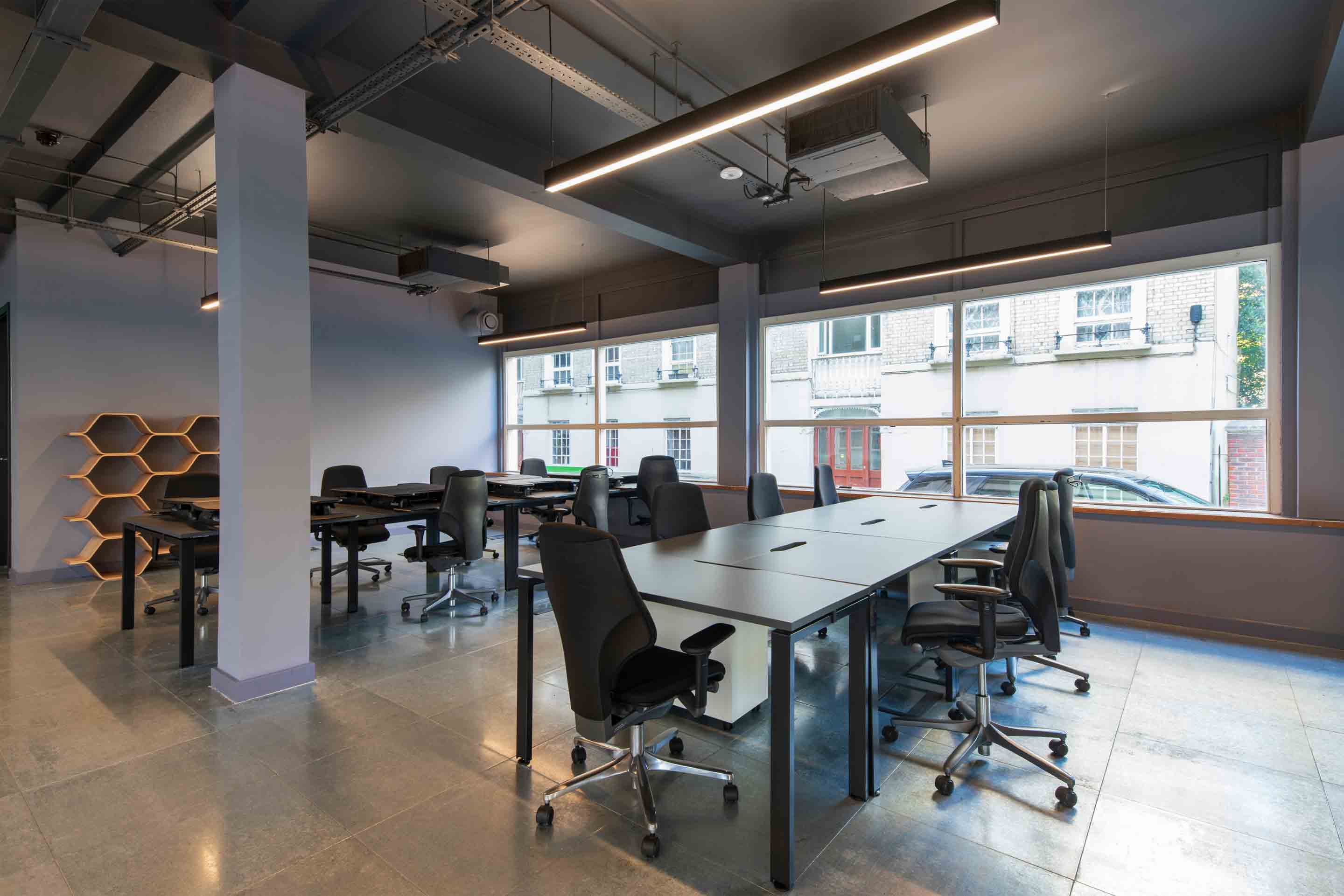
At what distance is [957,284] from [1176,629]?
3.06 metres

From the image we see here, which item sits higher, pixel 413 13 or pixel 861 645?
pixel 413 13

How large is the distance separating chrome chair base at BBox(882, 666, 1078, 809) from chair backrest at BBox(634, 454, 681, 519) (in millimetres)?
4044

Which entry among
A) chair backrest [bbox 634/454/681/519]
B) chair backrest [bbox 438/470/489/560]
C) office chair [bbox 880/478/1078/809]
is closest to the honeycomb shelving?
chair backrest [bbox 438/470/489/560]

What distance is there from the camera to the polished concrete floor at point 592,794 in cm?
191

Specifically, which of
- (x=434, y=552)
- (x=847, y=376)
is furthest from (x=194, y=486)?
(x=847, y=376)

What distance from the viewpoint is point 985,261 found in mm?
4430

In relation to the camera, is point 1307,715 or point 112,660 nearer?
point 1307,715

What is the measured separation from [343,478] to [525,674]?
4594 mm

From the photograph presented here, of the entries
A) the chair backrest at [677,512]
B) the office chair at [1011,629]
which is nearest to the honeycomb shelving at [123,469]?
the chair backrest at [677,512]

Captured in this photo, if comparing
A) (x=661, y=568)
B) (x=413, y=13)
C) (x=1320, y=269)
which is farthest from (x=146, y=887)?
(x=1320, y=269)

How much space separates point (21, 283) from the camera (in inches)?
212

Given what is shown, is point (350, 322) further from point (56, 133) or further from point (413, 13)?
point (413, 13)

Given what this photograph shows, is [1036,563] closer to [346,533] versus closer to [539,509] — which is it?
[539,509]

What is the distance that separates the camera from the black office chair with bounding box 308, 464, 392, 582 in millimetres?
5328
